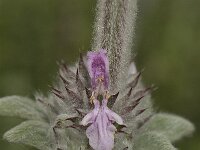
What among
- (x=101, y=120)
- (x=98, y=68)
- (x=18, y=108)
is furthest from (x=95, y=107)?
(x=18, y=108)

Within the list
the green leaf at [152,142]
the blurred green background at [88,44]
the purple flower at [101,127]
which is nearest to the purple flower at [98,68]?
the purple flower at [101,127]

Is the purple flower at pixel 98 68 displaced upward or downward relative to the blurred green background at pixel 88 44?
downward

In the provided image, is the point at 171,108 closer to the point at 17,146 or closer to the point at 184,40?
the point at 184,40

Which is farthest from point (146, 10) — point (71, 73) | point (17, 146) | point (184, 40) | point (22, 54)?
point (71, 73)

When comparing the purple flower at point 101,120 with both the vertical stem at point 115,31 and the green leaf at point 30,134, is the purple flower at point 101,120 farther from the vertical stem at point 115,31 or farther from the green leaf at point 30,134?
the green leaf at point 30,134

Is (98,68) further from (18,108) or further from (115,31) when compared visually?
(18,108)

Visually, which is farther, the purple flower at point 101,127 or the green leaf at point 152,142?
the green leaf at point 152,142
